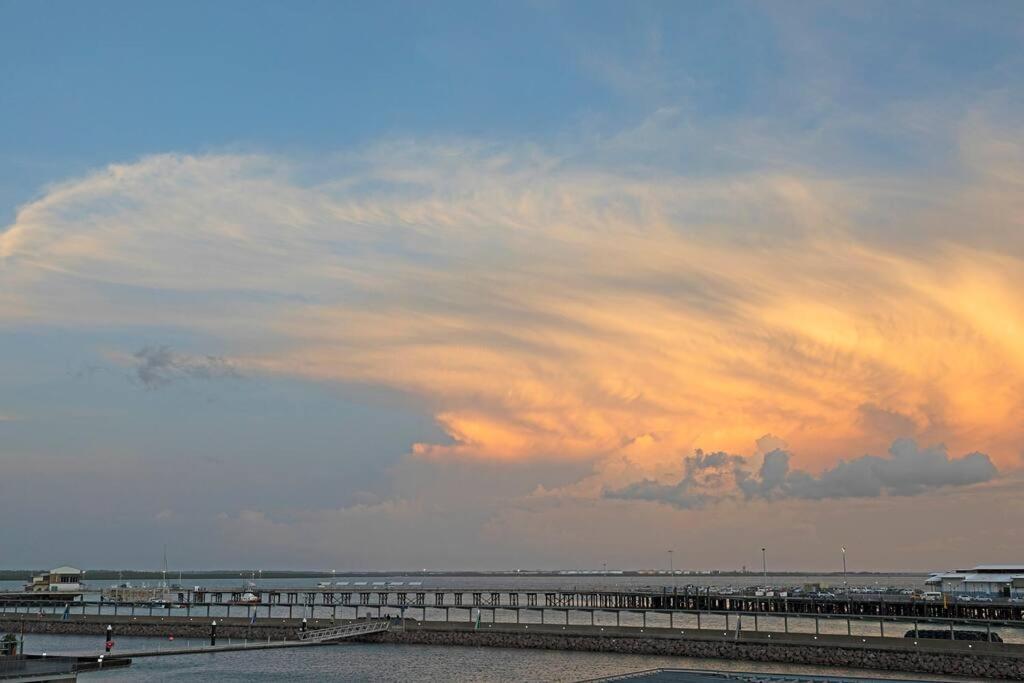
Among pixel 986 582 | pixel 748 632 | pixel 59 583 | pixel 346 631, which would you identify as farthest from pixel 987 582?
pixel 59 583

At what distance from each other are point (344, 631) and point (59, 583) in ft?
328

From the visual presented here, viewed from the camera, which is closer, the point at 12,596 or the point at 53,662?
the point at 53,662

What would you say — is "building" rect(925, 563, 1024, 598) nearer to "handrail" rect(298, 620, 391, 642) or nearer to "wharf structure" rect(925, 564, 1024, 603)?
"wharf structure" rect(925, 564, 1024, 603)

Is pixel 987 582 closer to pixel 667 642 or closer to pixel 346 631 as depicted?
pixel 667 642

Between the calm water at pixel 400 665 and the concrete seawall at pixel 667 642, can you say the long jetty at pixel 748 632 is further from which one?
the calm water at pixel 400 665

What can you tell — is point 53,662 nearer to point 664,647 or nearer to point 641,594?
point 664,647

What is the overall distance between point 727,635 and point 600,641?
14645mm

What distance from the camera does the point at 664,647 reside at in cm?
Result: 10494

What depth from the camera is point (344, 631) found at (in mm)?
121625

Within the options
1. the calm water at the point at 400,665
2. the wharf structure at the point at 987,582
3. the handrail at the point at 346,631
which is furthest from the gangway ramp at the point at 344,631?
the wharf structure at the point at 987,582

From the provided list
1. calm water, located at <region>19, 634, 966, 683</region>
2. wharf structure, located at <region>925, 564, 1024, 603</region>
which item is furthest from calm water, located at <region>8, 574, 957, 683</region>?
wharf structure, located at <region>925, 564, 1024, 603</region>

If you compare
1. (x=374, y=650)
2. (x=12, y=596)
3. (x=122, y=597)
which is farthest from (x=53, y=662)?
(x=12, y=596)

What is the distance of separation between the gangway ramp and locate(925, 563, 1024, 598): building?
93819 mm

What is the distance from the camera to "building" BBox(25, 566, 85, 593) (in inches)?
7426
